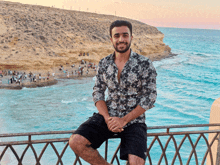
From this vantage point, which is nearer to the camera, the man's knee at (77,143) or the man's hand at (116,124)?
the man's knee at (77,143)

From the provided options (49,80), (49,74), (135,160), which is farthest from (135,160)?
(49,74)

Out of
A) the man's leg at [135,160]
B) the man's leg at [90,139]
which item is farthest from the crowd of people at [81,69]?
the man's leg at [135,160]

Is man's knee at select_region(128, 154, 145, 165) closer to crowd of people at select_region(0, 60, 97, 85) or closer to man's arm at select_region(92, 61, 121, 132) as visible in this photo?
man's arm at select_region(92, 61, 121, 132)

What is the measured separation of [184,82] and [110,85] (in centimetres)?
4464

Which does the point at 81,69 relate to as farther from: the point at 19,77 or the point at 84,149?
the point at 84,149

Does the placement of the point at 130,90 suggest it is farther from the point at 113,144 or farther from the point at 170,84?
the point at 170,84

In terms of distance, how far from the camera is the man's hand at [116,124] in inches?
105

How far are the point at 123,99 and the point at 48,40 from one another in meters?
44.4

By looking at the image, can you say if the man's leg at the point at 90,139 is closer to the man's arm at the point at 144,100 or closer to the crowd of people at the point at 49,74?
the man's arm at the point at 144,100

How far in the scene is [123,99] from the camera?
2793 millimetres

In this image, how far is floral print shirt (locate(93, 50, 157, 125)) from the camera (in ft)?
9.01

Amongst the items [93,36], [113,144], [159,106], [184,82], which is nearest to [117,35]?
[113,144]

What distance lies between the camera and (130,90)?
278cm

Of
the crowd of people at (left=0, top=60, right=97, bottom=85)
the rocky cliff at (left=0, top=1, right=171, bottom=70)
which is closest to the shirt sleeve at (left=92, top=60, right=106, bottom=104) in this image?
the crowd of people at (left=0, top=60, right=97, bottom=85)
